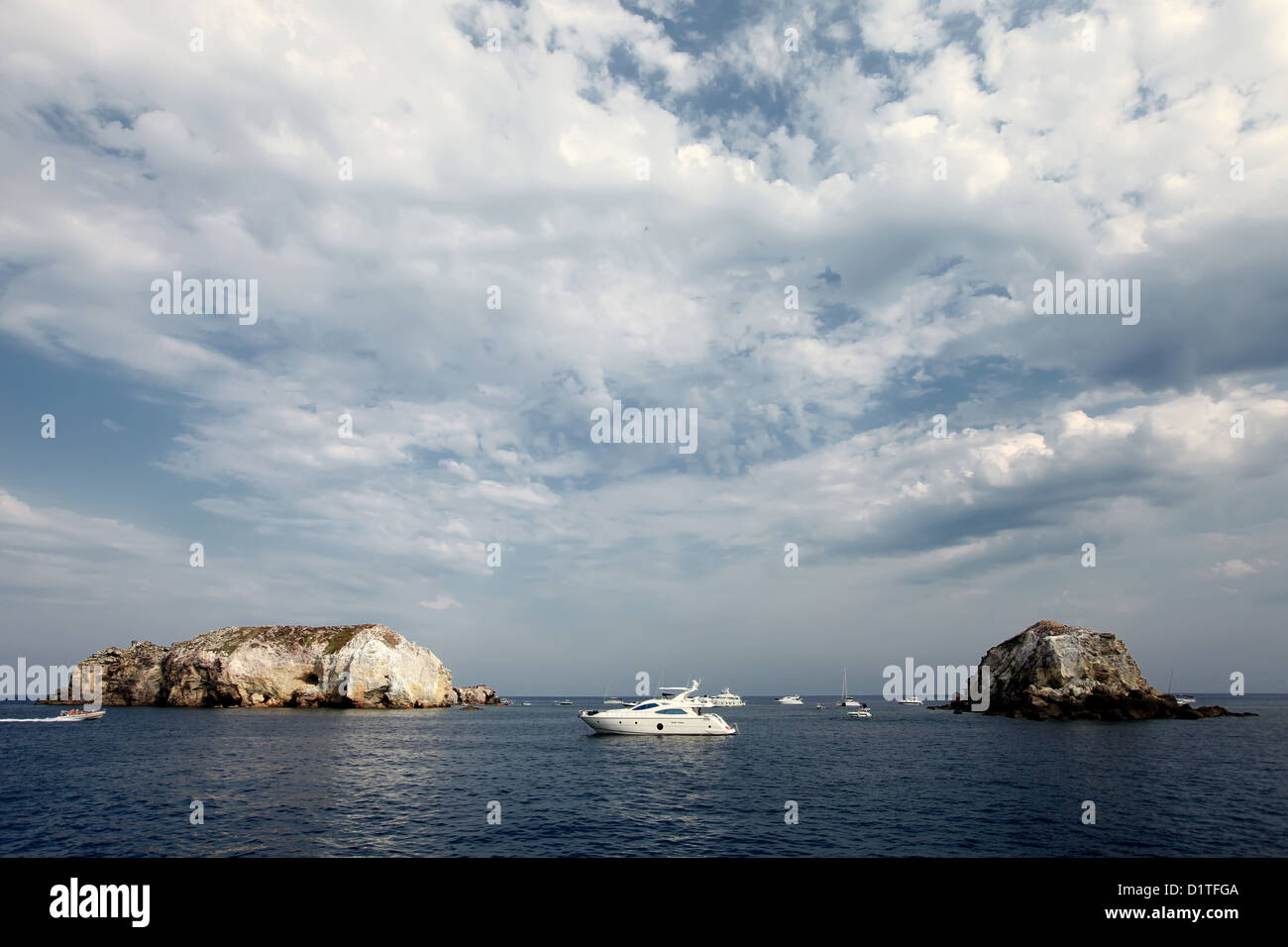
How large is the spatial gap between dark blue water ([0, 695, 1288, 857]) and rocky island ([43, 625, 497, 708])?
42880 mm

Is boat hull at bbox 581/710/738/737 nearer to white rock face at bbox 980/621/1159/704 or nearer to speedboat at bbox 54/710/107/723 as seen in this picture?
white rock face at bbox 980/621/1159/704

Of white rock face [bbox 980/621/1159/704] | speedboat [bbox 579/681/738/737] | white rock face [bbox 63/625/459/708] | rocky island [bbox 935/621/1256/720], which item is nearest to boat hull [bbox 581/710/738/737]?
speedboat [bbox 579/681/738/737]

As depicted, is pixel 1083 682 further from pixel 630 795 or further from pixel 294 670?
pixel 294 670

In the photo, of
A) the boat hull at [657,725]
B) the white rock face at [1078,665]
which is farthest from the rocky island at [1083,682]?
the boat hull at [657,725]

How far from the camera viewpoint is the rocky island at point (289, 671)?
111938 mm
